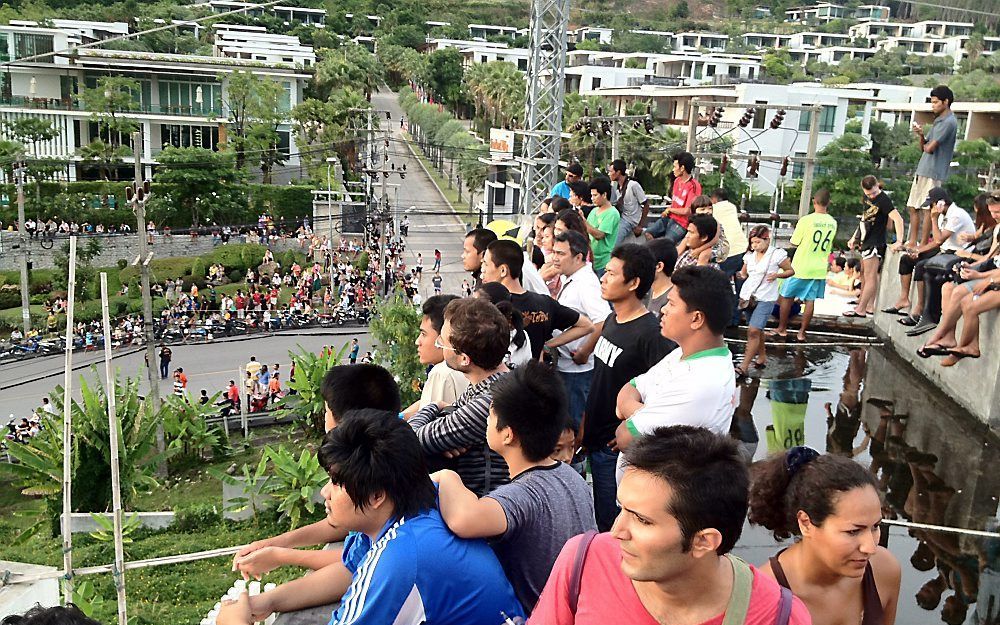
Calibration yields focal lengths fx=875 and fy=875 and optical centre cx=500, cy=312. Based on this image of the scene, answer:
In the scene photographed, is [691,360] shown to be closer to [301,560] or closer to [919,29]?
[301,560]

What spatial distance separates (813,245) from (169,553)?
7.58 meters

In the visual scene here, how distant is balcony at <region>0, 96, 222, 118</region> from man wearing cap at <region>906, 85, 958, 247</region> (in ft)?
135

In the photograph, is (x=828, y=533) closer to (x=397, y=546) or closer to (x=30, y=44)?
(x=397, y=546)

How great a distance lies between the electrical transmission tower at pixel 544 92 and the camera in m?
14.1

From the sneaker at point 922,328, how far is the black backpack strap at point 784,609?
6082 millimetres

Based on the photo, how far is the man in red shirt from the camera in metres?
8.28

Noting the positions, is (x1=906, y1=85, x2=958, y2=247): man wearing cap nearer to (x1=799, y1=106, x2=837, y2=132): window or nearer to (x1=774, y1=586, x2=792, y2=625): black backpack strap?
(x1=774, y1=586, x2=792, y2=625): black backpack strap

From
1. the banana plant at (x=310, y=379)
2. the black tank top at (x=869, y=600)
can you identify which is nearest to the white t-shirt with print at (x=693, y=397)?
the black tank top at (x=869, y=600)

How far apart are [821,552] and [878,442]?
421 cm

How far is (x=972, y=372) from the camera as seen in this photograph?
6.64m

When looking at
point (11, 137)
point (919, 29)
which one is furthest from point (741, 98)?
point (919, 29)

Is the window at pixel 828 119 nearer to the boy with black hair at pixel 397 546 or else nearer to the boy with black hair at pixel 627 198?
the boy with black hair at pixel 627 198

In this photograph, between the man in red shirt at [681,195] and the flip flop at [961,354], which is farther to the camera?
the man in red shirt at [681,195]

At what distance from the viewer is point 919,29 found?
122 metres
